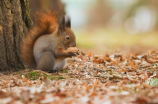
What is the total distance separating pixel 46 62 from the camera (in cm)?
343

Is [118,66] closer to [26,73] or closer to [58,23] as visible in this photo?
[58,23]

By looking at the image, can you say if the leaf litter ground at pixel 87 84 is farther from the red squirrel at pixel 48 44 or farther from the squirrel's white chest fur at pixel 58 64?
the red squirrel at pixel 48 44

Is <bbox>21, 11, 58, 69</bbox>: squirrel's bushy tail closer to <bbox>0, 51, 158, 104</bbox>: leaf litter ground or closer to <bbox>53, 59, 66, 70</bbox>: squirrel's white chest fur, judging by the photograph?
<bbox>0, 51, 158, 104</bbox>: leaf litter ground

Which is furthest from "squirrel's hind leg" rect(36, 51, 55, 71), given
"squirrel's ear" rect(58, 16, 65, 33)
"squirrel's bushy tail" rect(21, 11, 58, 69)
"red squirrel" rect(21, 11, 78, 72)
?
"squirrel's ear" rect(58, 16, 65, 33)

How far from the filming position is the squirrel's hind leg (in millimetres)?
3432

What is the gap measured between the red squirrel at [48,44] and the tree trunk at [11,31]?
11 cm

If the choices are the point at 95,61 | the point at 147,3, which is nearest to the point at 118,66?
the point at 95,61

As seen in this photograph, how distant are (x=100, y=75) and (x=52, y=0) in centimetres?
430

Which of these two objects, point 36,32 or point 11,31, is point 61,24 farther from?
point 11,31

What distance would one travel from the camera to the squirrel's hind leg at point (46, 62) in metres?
3.43

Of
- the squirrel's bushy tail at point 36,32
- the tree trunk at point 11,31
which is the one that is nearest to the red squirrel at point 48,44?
the squirrel's bushy tail at point 36,32

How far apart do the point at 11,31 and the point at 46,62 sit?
656mm

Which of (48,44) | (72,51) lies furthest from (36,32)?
(72,51)

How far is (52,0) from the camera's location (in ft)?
23.1
